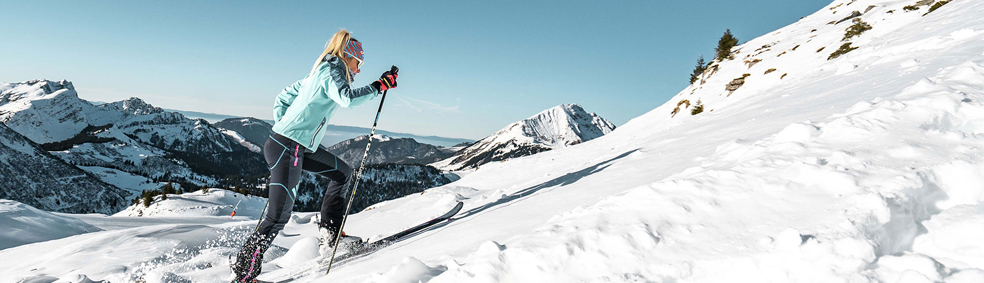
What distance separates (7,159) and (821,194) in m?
276

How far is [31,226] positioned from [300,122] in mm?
13065

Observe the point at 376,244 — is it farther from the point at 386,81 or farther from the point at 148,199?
the point at 148,199

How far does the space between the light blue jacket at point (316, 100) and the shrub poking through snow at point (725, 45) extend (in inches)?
1420

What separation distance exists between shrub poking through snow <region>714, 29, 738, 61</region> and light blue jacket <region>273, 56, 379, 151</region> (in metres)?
36.1

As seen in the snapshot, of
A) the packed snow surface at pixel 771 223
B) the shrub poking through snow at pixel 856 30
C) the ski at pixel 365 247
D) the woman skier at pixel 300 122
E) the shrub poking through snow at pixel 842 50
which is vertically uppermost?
the shrub poking through snow at pixel 856 30

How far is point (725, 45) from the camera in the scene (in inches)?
1379

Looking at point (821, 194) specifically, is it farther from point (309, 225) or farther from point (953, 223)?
point (309, 225)

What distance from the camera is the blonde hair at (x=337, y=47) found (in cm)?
464

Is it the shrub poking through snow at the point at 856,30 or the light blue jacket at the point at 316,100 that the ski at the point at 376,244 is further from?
the shrub poking through snow at the point at 856,30

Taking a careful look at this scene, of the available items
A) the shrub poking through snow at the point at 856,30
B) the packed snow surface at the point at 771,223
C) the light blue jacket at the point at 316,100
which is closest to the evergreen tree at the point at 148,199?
the packed snow surface at the point at 771,223

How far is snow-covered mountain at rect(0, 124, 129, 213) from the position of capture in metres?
161

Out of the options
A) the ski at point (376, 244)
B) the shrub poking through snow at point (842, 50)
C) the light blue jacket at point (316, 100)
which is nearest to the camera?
the light blue jacket at point (316, 100)

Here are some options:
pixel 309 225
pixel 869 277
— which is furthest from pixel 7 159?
pixel 869 277

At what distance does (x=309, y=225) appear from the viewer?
34.4 feet
